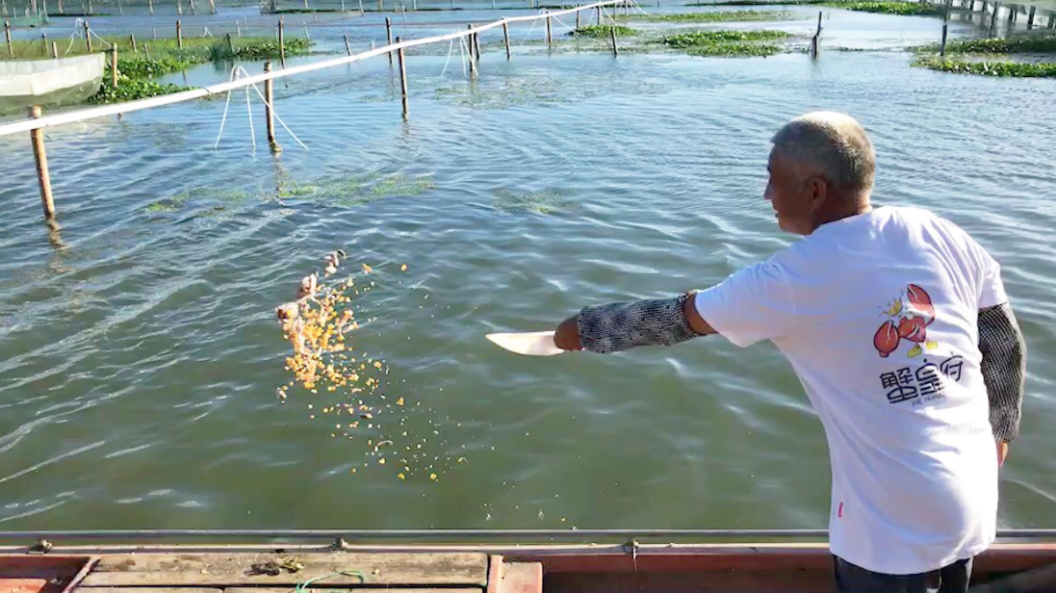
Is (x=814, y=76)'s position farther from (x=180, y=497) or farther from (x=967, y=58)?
(x=180, y=497)

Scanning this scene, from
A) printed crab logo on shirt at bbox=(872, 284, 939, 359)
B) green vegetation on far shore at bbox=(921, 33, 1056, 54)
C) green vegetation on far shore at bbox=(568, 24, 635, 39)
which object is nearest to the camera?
printed crab logo on shirt at bbox=(872, 284, 939, 359)

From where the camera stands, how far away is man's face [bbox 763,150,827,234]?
210 cm

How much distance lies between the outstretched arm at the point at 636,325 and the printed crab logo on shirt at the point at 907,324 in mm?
420

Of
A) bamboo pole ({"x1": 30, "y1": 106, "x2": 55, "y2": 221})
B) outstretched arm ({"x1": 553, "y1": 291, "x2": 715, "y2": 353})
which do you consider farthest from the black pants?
bamboo pole ({"x1": 30, "y1": 106, "x2": 55, "y2": 221})

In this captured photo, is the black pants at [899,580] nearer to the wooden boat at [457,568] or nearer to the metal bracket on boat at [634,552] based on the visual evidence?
the wooden boat at [457,568]

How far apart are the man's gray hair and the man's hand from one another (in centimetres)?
77

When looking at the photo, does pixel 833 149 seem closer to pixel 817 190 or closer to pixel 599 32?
pixel 817 190

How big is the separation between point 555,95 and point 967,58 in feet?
53.1

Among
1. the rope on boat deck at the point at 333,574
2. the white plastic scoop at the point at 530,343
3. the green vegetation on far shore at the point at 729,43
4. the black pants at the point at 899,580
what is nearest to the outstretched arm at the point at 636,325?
the white plastic scoop at the point at 530,343

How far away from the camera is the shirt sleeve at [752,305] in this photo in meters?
2.06

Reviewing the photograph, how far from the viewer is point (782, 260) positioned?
2.06 metres

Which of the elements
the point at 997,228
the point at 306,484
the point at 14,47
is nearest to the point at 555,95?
the point at 997,228

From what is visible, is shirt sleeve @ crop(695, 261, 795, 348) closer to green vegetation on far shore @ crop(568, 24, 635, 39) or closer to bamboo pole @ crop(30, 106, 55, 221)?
bamboo pole @ crop(30, 106, 55, 221)

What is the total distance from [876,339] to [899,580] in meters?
0.68
